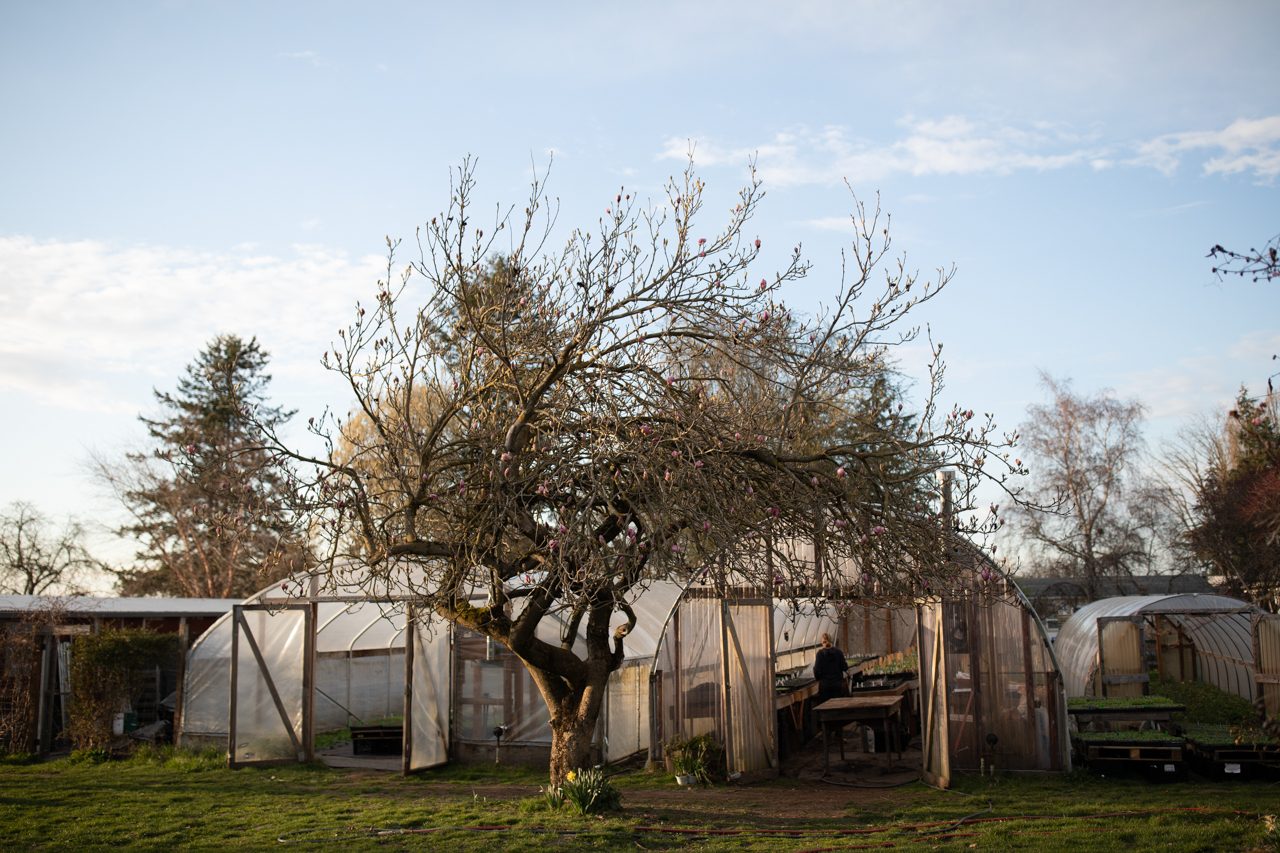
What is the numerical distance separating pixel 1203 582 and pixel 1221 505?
944 centimetres

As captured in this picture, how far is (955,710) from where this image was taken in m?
11.9

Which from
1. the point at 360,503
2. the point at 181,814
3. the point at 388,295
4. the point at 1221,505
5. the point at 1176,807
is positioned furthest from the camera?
the point at 1221,505

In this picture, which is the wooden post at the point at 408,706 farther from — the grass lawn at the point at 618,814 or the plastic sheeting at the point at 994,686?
the plastic sheeting at the point at 994,686

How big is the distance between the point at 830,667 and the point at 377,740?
25.6 feet

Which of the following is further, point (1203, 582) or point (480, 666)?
point (1203, 582)

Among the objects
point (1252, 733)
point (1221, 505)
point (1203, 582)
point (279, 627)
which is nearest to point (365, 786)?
point (279, 627)

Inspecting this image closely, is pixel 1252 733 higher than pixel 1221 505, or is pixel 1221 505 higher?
pixel 1221 505

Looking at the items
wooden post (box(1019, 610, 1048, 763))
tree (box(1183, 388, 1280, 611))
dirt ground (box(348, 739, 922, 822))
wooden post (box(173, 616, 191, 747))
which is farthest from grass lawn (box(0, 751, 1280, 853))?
tree (box(1183, 388, 1280, 611))

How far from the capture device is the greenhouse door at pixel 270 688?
44.1 ft

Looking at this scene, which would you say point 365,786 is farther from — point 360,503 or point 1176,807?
point 1176,807

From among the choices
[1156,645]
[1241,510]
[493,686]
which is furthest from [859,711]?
[1241,510]

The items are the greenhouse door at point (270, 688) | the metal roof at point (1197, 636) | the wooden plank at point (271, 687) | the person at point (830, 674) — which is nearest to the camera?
the greenhouse door at point (270, 688)

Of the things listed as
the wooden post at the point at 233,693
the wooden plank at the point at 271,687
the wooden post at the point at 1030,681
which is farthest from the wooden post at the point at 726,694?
the wooden post at the point at 233,693

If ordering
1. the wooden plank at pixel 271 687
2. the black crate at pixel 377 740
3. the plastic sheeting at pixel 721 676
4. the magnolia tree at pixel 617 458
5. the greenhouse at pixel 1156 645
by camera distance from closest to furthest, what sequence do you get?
the magnolia tree at pixel 617 458
the plastic sheeting at pixel 721 676
the wooden plank at pixel 271 687
the black crate at pixel 377 740
the greenhouse at pixel 1156 645
